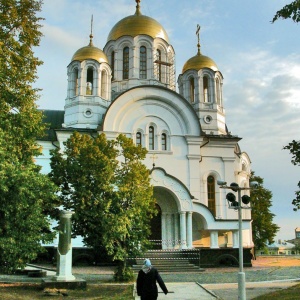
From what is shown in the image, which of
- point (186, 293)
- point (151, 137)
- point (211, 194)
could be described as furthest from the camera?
point (211, 194)

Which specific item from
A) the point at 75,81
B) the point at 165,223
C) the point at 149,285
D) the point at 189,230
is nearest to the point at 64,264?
the point at 149,285

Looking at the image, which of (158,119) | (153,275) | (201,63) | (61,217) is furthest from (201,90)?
(153,275)

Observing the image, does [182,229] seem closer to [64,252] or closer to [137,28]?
[64,252]

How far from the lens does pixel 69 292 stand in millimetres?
12453

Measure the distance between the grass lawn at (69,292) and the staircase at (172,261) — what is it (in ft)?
21.2

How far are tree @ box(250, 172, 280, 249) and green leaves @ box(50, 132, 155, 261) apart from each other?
20641mm

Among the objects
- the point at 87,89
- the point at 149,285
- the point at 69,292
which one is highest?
the point at 87,89

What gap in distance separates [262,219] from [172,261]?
16202mm

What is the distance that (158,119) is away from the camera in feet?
86.1

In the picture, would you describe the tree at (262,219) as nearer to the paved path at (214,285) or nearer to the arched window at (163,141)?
the arched window at (163,141)

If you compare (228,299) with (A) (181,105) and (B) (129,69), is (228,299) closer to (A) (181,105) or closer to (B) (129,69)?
(A) (181,105)

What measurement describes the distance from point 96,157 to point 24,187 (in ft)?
13.5

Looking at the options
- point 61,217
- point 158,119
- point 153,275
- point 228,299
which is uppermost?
point 158,119

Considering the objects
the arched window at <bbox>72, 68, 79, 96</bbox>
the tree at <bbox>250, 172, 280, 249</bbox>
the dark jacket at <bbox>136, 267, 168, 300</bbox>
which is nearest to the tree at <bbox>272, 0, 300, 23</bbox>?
the dark jacket at <bbox>136, 267, 168, 300</bbox>
